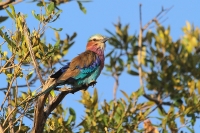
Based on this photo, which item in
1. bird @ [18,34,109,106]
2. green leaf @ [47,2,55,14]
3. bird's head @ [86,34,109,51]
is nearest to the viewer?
green leaf @ [47,2,55,14]

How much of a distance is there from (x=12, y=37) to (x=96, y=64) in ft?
5.49

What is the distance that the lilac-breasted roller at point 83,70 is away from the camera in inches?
253

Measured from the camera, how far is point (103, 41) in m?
8.19

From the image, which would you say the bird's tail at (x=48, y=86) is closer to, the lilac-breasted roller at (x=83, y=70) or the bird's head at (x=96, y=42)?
the lilac-breasted roller at (x=83, y=70)

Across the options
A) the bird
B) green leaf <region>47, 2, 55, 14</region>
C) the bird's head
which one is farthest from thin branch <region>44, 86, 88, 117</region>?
the bird's head

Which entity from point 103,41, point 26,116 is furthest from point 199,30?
point 26,116

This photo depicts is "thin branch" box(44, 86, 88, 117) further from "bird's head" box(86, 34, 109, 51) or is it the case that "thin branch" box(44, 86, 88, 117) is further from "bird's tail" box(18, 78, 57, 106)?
"bird's head" box(86, 34, 109, 51)

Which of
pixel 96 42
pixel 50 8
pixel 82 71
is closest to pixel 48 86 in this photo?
pixel 50 8

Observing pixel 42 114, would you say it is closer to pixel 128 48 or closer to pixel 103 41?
pixel 103 41

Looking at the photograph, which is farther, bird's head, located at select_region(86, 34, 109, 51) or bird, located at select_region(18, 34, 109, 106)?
bird's head, located at select_region(86, 34, 109, 51)

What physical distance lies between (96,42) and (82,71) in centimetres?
121

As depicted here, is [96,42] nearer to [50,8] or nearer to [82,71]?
[82,71]

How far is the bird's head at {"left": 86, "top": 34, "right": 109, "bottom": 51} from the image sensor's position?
806cm

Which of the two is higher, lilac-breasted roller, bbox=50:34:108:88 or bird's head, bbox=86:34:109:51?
bird's head, bbox=86:34:109:51
